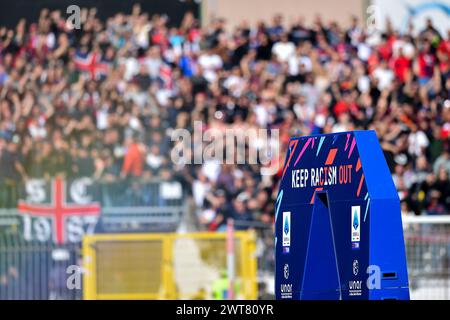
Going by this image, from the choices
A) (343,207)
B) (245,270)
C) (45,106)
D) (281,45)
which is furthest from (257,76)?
(343,207)

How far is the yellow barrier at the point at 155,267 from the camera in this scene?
14867 millimetres

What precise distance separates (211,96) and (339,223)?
13.0m

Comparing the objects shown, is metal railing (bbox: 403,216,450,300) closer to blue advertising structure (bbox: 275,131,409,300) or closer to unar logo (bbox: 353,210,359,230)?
blue advertising structure (bbox: 275,131,409,300)

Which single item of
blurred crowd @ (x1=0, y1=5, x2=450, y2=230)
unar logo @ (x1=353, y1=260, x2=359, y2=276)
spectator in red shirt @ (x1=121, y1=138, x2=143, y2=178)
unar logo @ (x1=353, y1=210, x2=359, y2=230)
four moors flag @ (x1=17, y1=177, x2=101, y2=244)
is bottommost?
unar logo @ (x1=353, y1=260, x2=359, y2=276)

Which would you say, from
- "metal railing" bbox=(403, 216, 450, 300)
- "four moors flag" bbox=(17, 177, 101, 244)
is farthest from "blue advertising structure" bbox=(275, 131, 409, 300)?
"four moors flag" bbox=(17, 177, 101, 244)

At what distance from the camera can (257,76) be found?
68.3ft

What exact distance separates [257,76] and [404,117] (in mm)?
2747

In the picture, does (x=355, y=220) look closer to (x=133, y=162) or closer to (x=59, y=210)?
(x=59, y=210)

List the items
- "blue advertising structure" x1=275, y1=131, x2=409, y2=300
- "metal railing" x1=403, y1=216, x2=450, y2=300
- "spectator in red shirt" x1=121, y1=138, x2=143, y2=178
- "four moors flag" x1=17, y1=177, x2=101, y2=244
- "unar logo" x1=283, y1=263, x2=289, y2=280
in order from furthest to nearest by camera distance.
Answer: "spectator in red shirt" x1=121, y1=138, x2=143, y2=178 → "four moors flag" x1=17, y1=177, x2=101, y2=244 → "metal railing" x1=403, y1=216, x2=450, y2=300 → "unar logo" x1=283, y1=263, x2=289, y2=280 → "blue advertising structure" x1=275, y1=131, x2=409, y2=300

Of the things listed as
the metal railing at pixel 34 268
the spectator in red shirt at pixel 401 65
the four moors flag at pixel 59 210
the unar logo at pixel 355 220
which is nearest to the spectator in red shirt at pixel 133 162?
the four moors flag at pixel 59 210

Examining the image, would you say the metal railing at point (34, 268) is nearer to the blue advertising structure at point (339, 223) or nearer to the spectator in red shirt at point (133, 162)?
the spectator in red shirt at point (133, 162)

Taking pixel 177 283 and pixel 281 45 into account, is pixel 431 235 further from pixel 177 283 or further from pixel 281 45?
pixel 281 45

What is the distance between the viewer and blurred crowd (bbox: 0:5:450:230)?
1873 centimetres

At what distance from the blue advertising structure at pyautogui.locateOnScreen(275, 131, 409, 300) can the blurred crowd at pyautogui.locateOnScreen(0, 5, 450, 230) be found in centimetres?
968
